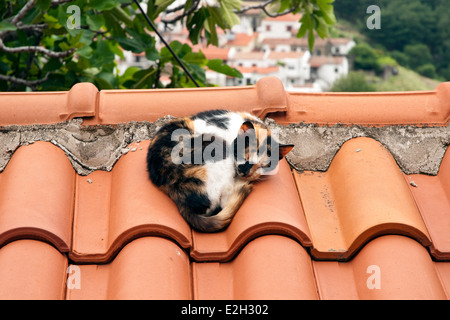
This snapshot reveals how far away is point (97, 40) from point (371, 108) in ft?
8.49

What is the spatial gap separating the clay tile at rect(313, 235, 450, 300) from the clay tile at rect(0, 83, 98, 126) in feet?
3.89

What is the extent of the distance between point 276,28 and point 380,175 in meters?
46.0

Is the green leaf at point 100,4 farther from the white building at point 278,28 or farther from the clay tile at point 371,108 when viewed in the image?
the white building at point 278,28

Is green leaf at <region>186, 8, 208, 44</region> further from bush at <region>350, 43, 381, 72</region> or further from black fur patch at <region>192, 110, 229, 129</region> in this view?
bush at <region>350, 43, 381, 72</region>

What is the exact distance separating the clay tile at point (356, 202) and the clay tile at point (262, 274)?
0.16 meters

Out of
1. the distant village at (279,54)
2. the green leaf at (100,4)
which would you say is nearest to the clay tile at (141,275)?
the green leaf at (100,4)

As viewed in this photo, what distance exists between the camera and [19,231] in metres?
1.76

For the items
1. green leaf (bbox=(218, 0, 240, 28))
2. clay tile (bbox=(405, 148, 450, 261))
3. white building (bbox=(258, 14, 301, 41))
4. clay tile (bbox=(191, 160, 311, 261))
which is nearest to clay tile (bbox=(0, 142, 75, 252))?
clay tile (bbox=(191, 160, 311, 261))

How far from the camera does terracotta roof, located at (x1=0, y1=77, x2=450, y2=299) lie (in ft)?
5.55

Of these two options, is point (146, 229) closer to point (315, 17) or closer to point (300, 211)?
point (300, 211)

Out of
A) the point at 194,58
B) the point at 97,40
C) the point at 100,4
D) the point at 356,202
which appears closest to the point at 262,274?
the point at 356,202
